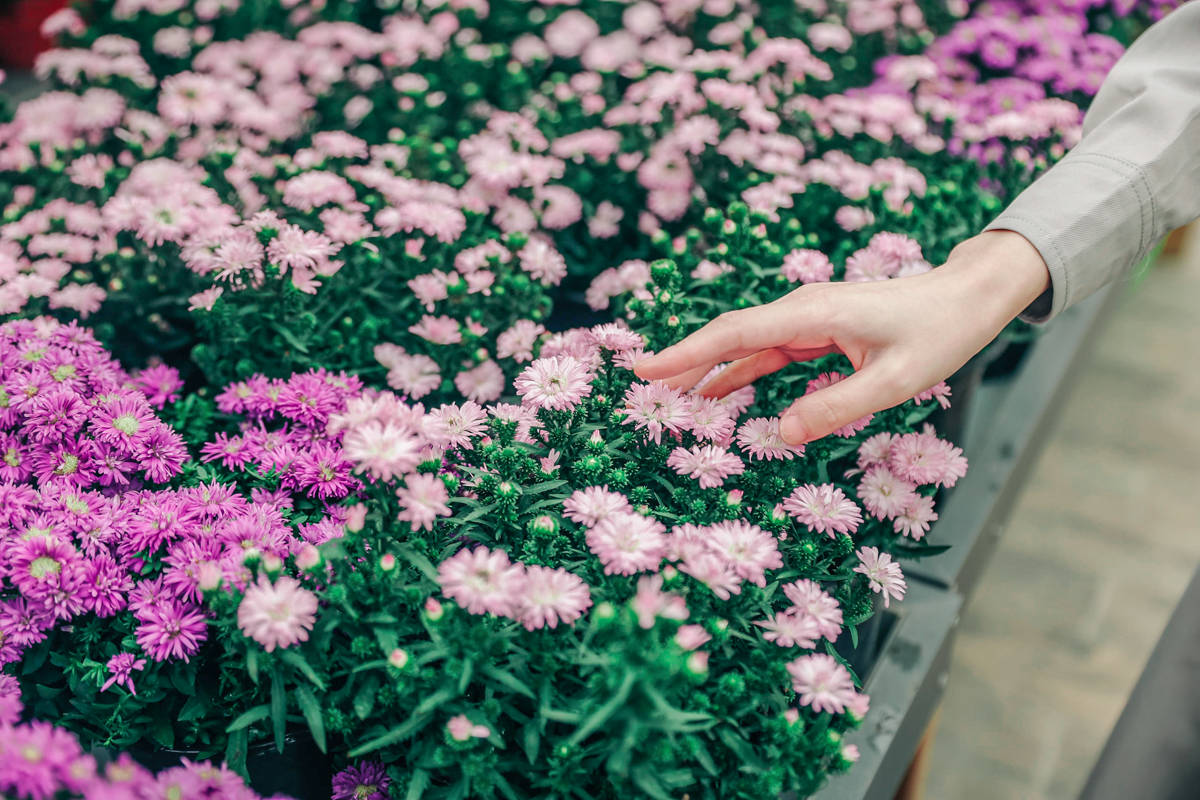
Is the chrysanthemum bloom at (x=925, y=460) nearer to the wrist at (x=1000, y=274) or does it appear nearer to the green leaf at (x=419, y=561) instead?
the wrist at (x=1000, y=274)

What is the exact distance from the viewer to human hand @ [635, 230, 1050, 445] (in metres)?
1.00

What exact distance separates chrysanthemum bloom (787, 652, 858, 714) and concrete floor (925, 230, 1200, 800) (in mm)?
1293

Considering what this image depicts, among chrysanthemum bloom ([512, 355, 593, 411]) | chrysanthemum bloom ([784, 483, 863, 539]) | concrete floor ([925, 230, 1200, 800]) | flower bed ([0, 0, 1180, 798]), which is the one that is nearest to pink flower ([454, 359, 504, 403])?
flower bed ([0, 0, 1180, 798])

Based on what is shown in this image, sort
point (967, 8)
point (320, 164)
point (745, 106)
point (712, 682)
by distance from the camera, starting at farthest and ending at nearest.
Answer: point (967, 8) → point (745, 106) → point (320, 164) → point (712, 682)

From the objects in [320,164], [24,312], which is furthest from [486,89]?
[24,312]

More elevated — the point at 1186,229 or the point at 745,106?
the point at 745,106

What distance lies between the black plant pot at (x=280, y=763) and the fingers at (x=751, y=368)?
0.65 metres

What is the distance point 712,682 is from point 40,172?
170 cm

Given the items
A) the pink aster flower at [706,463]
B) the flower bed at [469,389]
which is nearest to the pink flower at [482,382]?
the flower bed at [469,389]

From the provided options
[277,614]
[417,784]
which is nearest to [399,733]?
[417,784]

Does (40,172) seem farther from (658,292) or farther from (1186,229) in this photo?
(1186,229)

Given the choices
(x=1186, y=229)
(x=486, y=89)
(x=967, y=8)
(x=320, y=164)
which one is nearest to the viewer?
(x=320, y=164)

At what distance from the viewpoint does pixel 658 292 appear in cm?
130

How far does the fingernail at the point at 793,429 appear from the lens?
1.00 m
